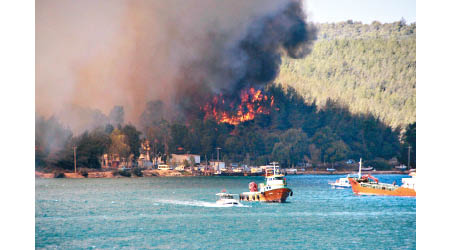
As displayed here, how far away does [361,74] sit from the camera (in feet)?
201

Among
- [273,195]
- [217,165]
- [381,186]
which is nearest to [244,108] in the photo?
[217,165]

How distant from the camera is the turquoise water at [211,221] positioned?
2134 centimetres

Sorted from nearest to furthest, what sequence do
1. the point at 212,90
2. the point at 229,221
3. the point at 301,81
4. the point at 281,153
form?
the point at 229,221
the point at 212,90
the point at 281,153
the point at 301,81

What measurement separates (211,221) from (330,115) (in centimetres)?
3731

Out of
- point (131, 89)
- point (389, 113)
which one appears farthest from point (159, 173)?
point (389, 113)

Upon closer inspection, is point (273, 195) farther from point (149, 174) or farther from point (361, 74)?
point (361, 74)

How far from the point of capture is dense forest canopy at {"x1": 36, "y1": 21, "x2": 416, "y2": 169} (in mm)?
53469

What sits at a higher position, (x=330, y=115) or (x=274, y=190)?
(x=330, y=115)

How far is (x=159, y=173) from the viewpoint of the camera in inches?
2108

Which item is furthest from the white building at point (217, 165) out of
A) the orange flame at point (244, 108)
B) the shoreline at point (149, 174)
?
the orange flame at point (244, 108)

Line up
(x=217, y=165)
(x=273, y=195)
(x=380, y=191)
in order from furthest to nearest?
1. (x=217, y=165)
2. (x=380, y=191)
3. (x=273, y=195)
